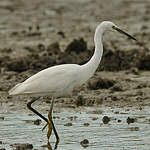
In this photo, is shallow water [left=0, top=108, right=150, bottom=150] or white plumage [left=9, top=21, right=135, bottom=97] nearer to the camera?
shallow water [left=0, top=108, right=150, bottom=150]

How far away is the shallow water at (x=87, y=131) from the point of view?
31.3 feet

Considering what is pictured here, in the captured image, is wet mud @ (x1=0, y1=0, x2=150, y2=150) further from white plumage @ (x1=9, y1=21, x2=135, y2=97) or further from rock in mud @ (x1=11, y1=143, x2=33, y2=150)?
white plumage @ (x1=9, y1=21, x2=135, y2=97)

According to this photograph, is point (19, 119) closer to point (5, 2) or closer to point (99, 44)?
point (99, 44)

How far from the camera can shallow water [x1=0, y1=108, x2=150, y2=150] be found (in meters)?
9.55

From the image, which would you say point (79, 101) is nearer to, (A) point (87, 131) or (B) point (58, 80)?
(A) point (87, 131)

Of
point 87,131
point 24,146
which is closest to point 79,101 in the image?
point 87,131

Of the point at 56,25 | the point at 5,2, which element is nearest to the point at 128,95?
the point at 56,25

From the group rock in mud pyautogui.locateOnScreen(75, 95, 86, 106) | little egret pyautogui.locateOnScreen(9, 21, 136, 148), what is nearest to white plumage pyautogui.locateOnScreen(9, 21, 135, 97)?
little egret pyautogui.locateOnScreen(9, 21, 136, 148)

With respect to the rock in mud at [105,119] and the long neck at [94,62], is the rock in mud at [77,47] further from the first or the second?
the long neck at [94,62]

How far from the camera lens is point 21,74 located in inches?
603

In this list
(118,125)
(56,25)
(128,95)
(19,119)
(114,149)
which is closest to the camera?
(114,149)

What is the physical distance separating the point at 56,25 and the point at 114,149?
15.2 meters

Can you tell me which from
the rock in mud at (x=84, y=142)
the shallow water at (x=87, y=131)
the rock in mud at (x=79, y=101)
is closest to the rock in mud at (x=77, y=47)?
the rock in mud at (x=79, y=101)

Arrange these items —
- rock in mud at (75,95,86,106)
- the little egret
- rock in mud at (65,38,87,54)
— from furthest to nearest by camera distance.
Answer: rock in mud at (65,38,87,54)
rock in mud at (75,95,86,106)
the little egret
